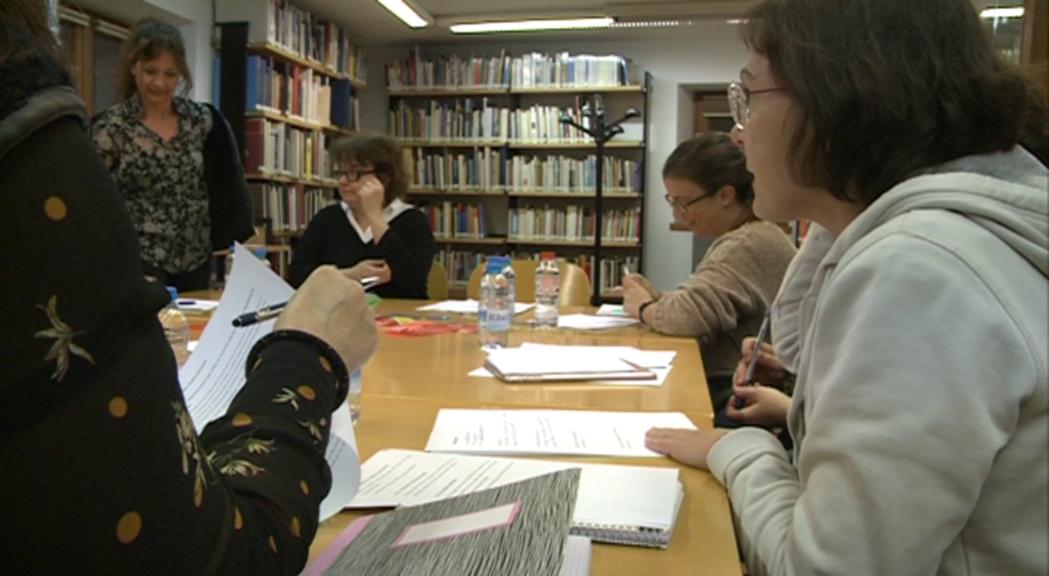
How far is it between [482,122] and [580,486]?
5.69m

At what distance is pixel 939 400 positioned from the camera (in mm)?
624

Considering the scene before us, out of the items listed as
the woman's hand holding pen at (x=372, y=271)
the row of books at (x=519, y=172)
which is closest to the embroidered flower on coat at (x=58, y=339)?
the woman's hand holding pen at (x=372, y=271)

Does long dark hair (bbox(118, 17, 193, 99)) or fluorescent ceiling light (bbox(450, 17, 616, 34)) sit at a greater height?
fluorescent ceiling light (bbox(450, 17, 616, 34))

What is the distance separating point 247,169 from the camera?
5074mm

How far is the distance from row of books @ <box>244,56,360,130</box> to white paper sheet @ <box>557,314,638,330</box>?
134 inches

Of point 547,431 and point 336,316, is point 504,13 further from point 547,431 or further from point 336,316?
point 336,316

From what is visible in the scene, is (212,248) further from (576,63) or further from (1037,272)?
(576,63)

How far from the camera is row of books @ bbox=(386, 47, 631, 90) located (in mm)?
6023

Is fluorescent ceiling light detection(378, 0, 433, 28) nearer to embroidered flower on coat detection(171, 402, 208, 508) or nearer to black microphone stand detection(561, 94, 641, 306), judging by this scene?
black microphone stand detection(561, 94, 641, 306)

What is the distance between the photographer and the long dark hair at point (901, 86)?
2.61 feet

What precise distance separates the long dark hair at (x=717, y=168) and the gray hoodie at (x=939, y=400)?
1.51m

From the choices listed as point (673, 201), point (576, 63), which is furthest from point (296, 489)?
point (576, 63)

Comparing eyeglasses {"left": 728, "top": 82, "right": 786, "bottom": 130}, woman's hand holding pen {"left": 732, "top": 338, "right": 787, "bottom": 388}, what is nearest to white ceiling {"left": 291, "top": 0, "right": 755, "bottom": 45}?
woman's hand holding pen {"left": 732, "top": 338, "right": 787, "bottom": 388}

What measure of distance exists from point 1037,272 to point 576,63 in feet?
18.6
